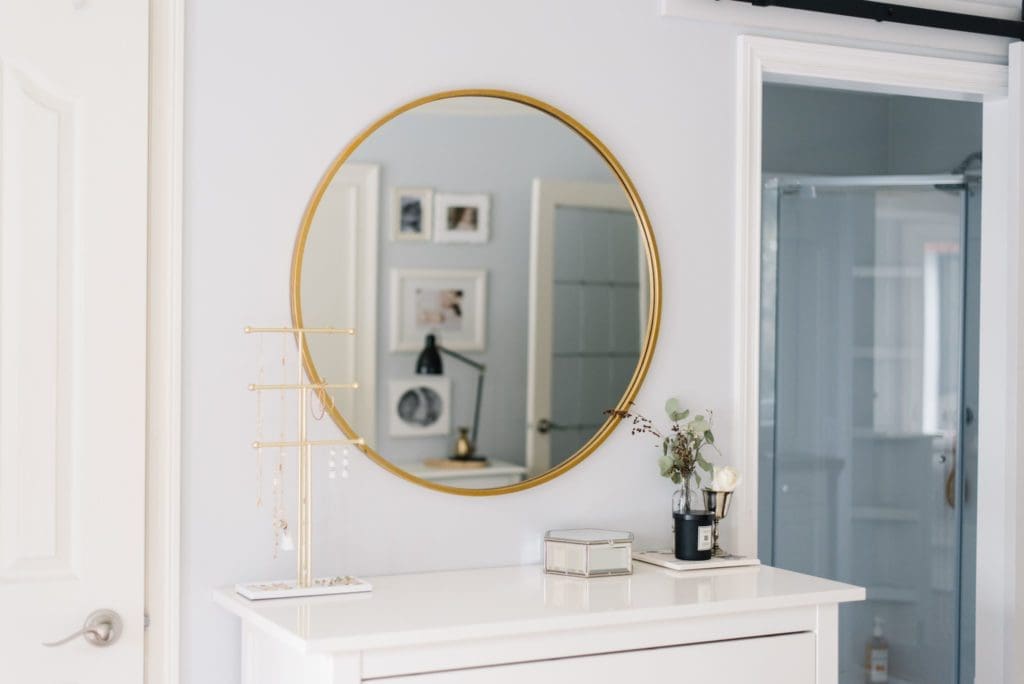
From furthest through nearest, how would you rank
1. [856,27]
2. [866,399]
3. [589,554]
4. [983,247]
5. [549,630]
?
[866,399] < [983,247] < [856,27] < [589,554] < [549,630]

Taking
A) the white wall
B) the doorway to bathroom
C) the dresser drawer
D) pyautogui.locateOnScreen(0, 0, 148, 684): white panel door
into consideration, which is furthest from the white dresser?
the doorway to bathroom

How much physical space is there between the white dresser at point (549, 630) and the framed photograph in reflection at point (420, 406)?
28 centimetres

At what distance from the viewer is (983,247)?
298cm

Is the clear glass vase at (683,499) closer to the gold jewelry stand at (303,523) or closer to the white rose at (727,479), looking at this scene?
the white rose at (727,479)

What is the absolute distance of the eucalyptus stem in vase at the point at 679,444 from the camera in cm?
248

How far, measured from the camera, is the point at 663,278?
2607mm

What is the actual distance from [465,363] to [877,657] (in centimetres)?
205

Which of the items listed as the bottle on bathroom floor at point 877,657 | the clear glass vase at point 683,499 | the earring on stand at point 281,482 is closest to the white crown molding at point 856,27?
the clear glass vase at point 683,499

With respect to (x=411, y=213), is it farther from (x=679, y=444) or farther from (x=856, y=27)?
(x=856, y=27)

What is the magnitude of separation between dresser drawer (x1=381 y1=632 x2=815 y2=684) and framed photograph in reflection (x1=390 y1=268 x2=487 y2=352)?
659 millimetres

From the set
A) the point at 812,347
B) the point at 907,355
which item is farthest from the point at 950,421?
the point at 812,347

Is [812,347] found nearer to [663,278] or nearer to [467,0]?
[663,278]

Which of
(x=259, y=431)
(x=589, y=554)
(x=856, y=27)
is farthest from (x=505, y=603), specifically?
(x=856, y=27)

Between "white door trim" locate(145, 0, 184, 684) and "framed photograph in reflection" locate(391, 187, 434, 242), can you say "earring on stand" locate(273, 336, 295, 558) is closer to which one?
"white door trim" locate(145, 0, 184, 684)
